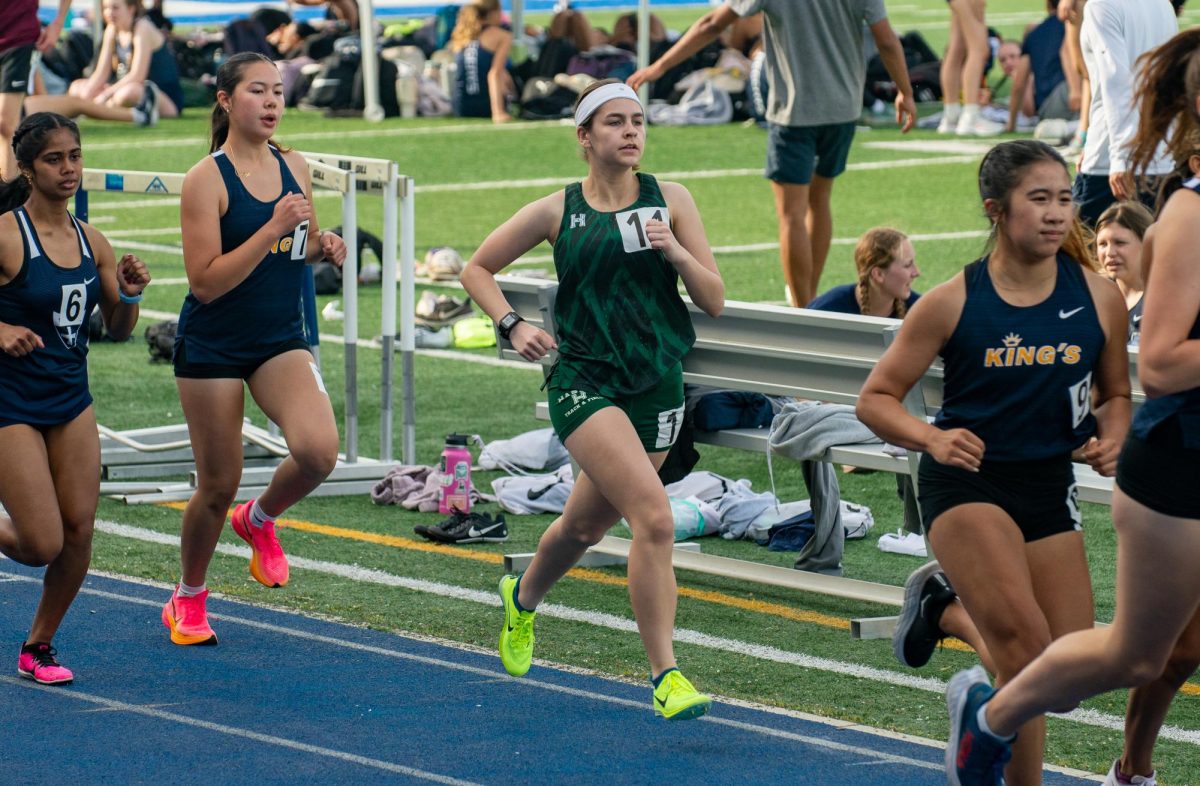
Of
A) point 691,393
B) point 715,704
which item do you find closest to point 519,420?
point 691,393

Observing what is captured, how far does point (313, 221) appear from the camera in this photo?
6945 millimetres

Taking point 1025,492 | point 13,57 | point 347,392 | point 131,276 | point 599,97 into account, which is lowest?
point 347,392

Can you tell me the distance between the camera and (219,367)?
22.3ft

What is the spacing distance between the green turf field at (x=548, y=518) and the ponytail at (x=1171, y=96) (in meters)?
1.89

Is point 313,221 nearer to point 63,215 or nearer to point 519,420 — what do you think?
point 63,215

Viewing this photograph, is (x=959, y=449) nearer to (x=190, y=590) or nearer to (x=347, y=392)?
(x=190, y=590)

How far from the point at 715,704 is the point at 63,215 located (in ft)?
8.58

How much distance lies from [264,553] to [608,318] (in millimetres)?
1798

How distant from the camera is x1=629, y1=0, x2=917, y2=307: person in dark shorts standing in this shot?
11.1m

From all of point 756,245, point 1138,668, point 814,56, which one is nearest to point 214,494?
point 1138,668

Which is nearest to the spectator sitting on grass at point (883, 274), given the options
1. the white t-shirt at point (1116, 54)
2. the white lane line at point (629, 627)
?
the white t-shirt at point (1116, 54)

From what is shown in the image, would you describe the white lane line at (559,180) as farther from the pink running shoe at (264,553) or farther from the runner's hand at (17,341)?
the runner's hand at (17,341)

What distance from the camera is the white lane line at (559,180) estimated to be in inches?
781

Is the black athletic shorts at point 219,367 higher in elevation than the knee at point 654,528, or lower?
higher
